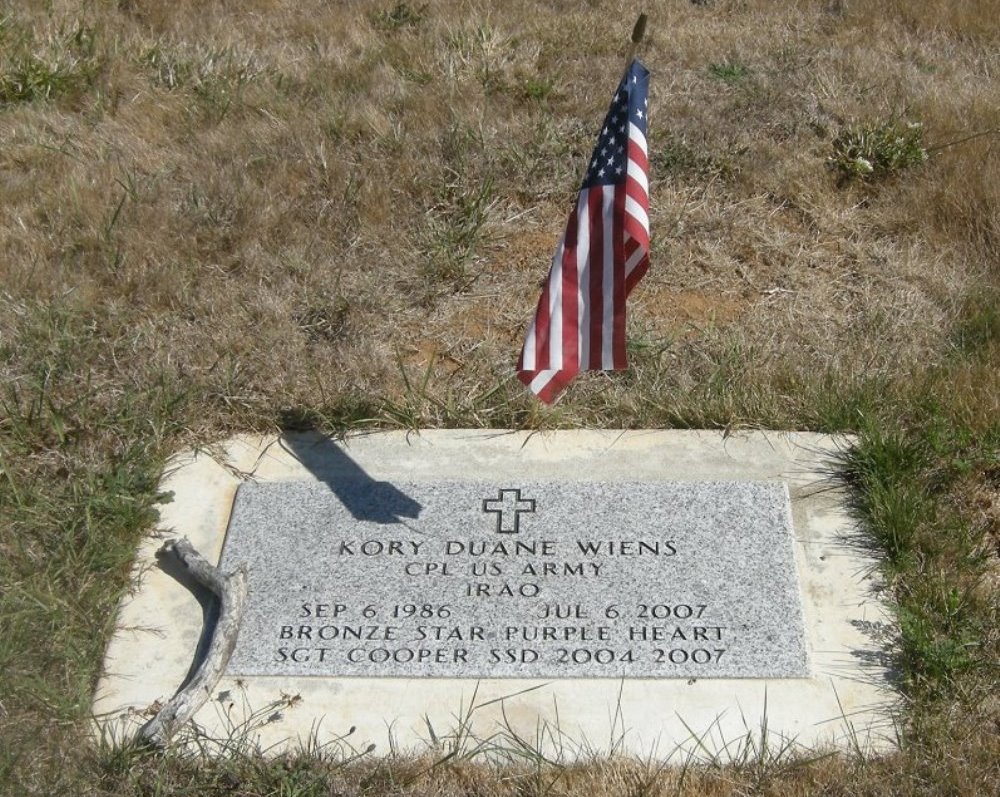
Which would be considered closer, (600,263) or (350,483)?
(600,263)

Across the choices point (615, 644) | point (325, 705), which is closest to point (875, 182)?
point (615, 644)

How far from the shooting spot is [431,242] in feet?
17.6

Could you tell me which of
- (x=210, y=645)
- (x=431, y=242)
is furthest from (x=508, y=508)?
(x=431, y=242)

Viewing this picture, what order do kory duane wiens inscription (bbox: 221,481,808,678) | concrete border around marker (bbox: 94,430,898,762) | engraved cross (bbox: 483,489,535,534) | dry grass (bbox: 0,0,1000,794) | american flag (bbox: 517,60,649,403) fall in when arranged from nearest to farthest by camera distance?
concrete border around marker (bbox: 94,430,898,762), kory duane wiens inscription (bbox: 221,481,808,678), american flag (bbox: 517,60,649,403), engraved cross (bbox: 483,489,535,534), dry grass (bbox: 0,0,1000,794)

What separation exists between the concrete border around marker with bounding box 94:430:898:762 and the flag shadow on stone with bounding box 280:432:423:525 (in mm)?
57

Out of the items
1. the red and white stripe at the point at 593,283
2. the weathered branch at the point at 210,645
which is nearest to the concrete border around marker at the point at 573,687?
the weathered branch at the point at 210,645

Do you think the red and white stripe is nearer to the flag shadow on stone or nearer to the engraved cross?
the engraved cross

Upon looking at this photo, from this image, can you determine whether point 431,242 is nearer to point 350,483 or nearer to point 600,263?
point 350,483

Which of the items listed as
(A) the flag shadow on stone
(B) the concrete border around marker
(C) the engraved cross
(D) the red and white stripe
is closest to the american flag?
(D) the red and white stripe

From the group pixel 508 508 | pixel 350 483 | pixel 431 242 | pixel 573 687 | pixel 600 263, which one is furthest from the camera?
pixel 431 242

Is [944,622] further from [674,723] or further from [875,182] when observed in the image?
[875,182]

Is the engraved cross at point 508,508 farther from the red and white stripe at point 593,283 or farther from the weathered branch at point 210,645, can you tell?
the weathered branch at point 210,645

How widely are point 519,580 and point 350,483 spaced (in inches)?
28.9

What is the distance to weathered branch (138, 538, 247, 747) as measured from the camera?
3420 millimetres
